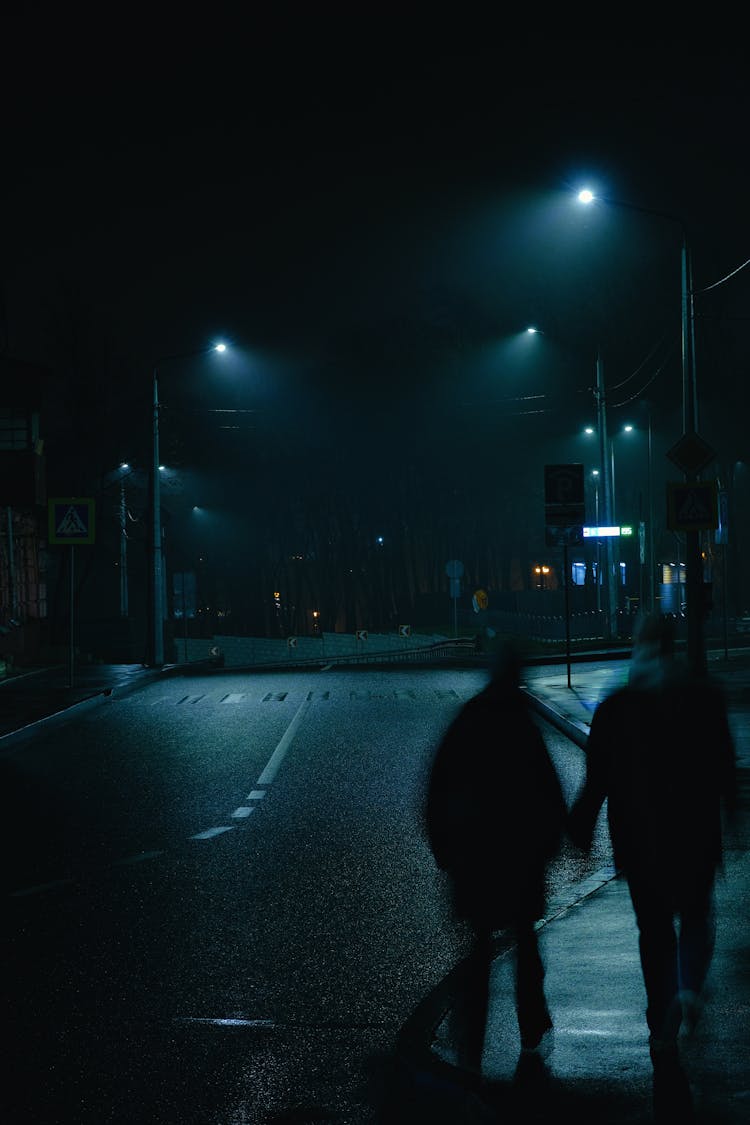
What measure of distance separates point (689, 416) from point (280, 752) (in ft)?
28.7

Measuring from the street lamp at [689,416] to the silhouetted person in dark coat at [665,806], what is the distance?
Result: 12.9m

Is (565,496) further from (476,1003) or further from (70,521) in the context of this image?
(476,1003)

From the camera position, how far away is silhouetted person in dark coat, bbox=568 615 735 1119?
548 centimetres

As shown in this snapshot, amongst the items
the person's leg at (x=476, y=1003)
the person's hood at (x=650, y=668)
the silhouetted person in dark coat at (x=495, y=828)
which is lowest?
the person's leg at (x=476, y=1003)

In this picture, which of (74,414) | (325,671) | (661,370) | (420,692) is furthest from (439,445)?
(420,692)

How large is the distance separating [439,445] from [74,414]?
2503 cm

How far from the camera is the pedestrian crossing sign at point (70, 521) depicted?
87.8 feet

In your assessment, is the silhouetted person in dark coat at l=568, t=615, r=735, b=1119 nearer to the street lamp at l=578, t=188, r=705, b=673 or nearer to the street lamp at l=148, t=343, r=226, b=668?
the street lamp at l=578, t=188, r=705, b=673

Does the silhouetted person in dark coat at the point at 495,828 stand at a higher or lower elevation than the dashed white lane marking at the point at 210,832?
higher

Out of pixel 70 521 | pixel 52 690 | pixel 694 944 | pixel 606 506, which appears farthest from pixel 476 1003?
pixel 606 506

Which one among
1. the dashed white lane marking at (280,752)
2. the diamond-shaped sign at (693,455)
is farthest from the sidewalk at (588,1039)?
the diamond-shaped sign at (693,455)

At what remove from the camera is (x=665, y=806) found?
548 centimetres

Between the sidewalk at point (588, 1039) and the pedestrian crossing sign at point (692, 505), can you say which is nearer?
the sidewalk at point (588, 1039)

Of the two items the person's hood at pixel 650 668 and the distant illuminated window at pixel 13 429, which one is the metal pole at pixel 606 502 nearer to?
the distant illuminated window at pixel 13 429
